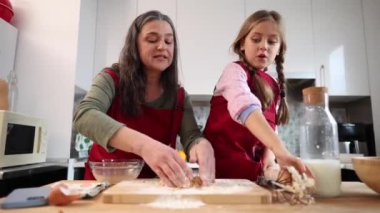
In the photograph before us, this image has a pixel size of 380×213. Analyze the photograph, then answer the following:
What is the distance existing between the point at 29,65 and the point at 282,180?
1.62 metres

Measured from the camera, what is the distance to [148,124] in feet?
3.07

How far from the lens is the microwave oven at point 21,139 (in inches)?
44.0

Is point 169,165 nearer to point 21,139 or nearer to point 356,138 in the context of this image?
point 21,139

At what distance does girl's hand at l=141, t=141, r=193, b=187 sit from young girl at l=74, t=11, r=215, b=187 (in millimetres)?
117

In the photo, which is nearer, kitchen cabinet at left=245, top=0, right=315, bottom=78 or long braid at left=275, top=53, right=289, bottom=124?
long braid at left=275, top=53, right=289, bottom=124

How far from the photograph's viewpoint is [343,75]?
2.16 metres

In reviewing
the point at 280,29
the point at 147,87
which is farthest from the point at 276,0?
the point at 147,87

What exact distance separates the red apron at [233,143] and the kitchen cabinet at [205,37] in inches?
46.4

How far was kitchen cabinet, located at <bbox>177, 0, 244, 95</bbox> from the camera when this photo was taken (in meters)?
2.13

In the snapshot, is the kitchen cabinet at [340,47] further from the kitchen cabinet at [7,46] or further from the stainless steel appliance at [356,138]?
the kitchen cabinet at [7,46]

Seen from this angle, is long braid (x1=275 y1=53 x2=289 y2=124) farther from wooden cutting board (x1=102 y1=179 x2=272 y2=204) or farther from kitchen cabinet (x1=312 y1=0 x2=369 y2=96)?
kitchen cabinet (x1=312 y1=0 x2=369 y2=96)

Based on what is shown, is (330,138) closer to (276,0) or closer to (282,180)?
(282,180)

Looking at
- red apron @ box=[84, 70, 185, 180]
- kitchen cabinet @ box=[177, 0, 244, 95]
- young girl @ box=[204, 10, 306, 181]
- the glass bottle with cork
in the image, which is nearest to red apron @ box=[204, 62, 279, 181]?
young girl @ box=[204, 10, 306, 181]

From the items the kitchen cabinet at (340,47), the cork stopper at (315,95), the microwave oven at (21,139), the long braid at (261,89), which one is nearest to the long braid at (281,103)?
the long braid at (261,89)
